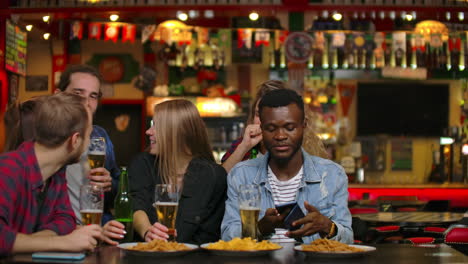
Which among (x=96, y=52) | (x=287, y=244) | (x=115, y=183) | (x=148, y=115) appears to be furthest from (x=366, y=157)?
(x=287, y=244)

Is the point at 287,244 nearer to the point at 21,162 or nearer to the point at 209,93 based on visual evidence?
the point at 21,162

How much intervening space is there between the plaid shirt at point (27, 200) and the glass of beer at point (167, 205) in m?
0.40

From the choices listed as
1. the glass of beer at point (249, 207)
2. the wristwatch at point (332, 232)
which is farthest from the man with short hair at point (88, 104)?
the wristwatch at point (332, 232)

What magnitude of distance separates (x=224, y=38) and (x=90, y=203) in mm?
8595

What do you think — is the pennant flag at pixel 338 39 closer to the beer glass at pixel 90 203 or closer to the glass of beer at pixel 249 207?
the glass of beer at pixel 249 207

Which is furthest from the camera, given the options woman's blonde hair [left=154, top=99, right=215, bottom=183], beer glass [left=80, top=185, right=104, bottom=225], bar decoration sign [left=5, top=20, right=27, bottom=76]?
bar decoration sign [left=5, top=20, right=27, bottom=76]

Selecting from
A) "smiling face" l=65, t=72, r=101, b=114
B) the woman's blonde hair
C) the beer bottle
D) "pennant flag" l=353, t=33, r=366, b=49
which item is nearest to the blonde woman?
the woman's blonde hair

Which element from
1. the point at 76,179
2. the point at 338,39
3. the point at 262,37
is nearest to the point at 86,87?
the point at 76,179

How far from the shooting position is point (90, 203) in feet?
8.09

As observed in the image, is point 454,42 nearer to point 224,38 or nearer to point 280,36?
point 280,36

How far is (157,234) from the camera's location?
2600 millimetres

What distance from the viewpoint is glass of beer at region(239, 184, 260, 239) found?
2.49 m

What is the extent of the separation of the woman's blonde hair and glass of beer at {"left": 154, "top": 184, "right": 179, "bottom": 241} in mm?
778

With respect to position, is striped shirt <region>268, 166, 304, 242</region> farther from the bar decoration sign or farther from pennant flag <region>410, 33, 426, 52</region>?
pennant flag <region>410, 33, 426, 52</region>
